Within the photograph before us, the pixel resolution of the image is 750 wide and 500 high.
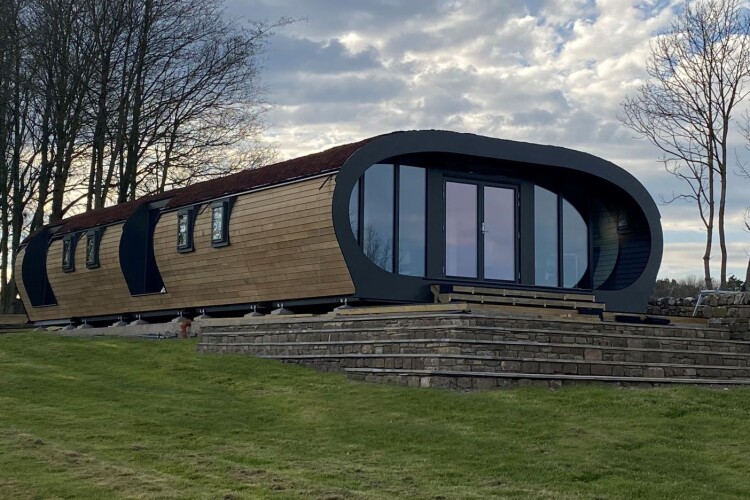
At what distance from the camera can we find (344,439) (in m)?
10.8

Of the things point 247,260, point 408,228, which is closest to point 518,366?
point 408,228

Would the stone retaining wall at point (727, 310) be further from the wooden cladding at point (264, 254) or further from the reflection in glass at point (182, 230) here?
the reflection in glass at point (182, 230)

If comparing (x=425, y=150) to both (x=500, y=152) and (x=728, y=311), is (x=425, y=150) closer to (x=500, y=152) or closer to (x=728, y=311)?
(x=500, y=152)

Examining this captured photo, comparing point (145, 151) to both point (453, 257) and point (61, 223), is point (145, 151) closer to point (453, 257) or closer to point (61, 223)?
point (61, 223)

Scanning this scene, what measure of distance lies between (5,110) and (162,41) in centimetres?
585

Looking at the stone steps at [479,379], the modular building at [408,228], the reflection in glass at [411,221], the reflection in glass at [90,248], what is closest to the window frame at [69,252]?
the reflection in glass at [90,248]

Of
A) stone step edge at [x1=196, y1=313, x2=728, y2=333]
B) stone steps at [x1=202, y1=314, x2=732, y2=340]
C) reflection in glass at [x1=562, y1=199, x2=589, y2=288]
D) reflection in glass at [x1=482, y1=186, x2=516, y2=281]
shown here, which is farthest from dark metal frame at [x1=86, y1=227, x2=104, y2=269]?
reflection in glass at [x1=562, y1=199, x2=589, y2=288]

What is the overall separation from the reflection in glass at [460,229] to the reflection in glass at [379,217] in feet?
4.07

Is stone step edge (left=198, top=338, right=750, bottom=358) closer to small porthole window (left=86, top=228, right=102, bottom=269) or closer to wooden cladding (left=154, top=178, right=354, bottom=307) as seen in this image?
wooden cladding (left=154, top=178, right=354, bottom=307)

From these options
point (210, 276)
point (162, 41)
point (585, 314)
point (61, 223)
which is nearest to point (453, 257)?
→ point (585, 314)

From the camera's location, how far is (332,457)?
9.91 m

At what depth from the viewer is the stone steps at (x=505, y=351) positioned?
13391 millimetres

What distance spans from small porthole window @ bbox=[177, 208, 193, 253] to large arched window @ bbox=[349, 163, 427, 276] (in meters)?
5.10

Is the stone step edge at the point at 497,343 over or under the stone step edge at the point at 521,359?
over
